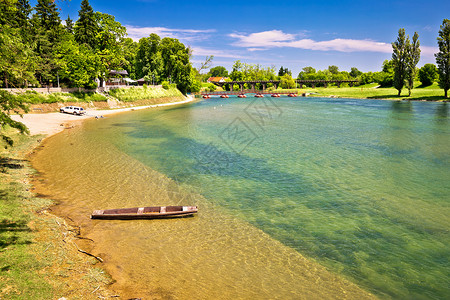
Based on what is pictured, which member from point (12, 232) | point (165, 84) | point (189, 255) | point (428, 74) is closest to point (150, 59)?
point (165, 84)

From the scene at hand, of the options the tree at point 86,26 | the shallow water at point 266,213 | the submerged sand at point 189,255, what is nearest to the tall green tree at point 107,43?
the tree at point 86,26

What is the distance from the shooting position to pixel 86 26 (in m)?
82.5

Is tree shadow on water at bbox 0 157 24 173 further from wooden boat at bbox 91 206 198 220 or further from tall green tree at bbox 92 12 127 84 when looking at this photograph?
tall green tree at bbox 92 12 127 84

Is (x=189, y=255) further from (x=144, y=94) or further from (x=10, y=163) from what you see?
(x=144, y=94)

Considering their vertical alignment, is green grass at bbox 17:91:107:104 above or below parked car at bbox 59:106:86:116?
above

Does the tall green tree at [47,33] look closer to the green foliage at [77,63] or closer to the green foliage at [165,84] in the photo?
the green foliage at [77,63]

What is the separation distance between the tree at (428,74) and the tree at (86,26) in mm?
154617

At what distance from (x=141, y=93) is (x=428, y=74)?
14255 cm

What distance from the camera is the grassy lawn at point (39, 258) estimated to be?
10.7 m

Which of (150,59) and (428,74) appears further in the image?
(428,74)

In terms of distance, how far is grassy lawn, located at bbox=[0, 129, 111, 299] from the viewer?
10.7m

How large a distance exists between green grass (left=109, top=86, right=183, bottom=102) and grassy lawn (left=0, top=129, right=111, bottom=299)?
3048 inches

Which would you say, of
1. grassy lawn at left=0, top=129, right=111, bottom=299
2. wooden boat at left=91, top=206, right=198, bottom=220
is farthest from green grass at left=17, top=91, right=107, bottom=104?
wooden boat at left=91, top=206, right=198, bottom=220

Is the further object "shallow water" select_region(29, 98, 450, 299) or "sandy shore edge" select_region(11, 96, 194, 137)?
"sandy shore edge" select_region(11, 96, 194, 137)
